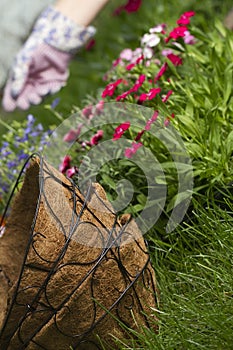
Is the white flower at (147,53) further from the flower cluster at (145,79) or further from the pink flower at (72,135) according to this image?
the pink flower at (72,135)

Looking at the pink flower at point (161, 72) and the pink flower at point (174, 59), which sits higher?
the pink flower at point (161, 72)

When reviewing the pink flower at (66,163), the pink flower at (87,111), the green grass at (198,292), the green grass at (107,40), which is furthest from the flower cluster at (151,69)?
the green grass at (107,40)

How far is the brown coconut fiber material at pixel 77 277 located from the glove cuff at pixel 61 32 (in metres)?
1.28

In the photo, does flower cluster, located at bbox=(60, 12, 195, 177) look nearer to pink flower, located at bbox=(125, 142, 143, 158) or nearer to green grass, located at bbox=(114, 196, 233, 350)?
pink flower, located at bbox=(125, 142, 143, 158)

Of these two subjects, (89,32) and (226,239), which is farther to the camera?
(89,32)

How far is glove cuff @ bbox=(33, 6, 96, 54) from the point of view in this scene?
10.2 feet

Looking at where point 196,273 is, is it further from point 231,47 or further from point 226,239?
point 231,47

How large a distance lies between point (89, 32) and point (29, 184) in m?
1.24

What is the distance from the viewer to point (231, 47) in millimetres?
2580

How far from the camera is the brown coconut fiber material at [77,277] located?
6.16 feet

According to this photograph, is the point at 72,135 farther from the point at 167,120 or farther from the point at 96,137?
the point at 167,120

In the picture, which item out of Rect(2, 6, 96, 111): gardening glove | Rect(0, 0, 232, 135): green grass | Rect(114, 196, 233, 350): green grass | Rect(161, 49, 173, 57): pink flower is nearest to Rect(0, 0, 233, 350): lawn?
Rect(114, 196, 233, 350): green grass

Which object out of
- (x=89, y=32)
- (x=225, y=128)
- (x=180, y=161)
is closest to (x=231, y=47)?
(x=225, y=128)

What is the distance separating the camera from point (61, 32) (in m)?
3.13
